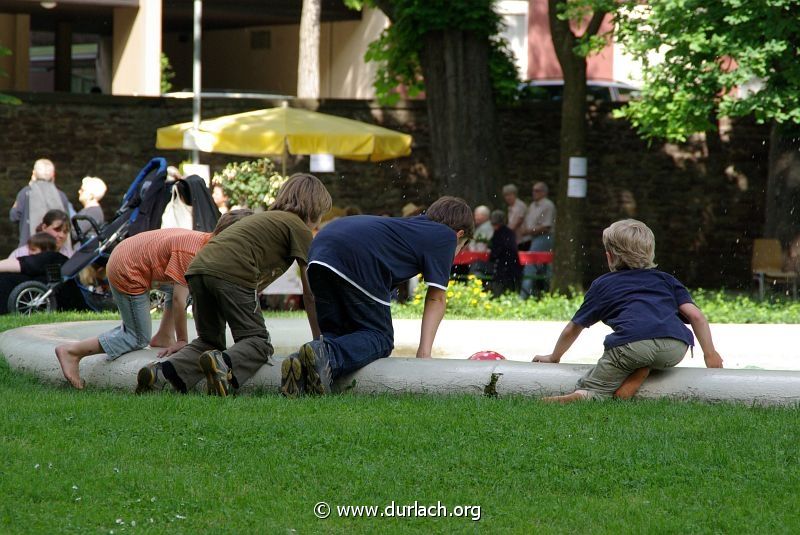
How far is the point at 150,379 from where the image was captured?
677cm

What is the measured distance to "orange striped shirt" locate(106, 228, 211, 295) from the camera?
715 cm

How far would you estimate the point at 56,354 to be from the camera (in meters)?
7.29

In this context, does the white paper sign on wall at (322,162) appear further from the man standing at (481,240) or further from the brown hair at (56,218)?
the brown hair at (56,218)

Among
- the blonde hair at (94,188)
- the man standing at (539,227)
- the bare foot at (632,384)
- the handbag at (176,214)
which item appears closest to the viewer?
the bare foot at (632,384)

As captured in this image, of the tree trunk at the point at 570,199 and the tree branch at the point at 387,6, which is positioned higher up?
the tree branch at the point at 387,6

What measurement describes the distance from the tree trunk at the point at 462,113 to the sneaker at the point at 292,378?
1099 centimetres

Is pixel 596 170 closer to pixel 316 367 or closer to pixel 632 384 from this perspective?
pixel 632 384

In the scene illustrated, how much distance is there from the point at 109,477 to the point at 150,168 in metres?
7.16

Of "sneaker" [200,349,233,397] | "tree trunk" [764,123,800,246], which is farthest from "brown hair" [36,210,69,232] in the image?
"tree trunk" [764,123,800,246]

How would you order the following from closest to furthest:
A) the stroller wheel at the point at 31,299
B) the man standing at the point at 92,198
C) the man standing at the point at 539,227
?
the stroller wheel at the point at 31,299, the man standing at the point at 92,198, the man standing at the point at 539,227

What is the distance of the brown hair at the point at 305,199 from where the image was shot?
6.96 metres

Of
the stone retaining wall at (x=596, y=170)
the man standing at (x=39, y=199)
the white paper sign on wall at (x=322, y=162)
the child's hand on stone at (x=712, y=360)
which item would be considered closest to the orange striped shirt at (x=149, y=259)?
the child's hand on stone at (x=712, y=360)

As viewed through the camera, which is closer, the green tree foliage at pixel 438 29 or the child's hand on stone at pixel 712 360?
the child's hand on stone at pixel 712 360

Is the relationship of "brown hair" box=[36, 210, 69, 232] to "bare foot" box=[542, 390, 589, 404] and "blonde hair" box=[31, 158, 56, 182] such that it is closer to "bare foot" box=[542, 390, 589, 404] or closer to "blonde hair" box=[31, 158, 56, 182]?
"blonde hair" box=[31, 158, 56, 182]
